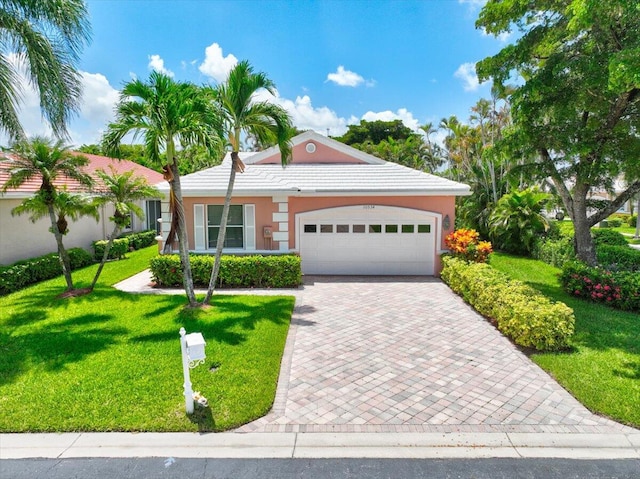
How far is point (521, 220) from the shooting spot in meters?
17.6

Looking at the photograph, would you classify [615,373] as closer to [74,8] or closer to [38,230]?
[74,8]

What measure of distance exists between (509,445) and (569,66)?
9.92 metres

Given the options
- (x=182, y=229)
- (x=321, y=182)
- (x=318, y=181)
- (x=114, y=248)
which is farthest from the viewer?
(x=114, y=248)

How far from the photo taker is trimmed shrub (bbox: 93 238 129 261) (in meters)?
16.9

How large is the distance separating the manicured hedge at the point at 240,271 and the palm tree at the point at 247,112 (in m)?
2.28

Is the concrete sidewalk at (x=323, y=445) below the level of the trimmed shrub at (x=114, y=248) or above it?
below

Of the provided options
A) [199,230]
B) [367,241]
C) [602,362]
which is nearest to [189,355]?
[602,362]

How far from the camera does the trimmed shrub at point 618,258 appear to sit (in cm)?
1310

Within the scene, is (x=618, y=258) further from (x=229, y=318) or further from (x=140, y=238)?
(x=140, y=238)

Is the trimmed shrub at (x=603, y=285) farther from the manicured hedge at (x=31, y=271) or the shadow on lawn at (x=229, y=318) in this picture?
the manicured hedge at (x=31, y=271)

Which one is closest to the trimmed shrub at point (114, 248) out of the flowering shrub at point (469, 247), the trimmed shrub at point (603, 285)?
the flowering shrub at point (469, 247)

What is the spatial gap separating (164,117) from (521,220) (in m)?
15.8

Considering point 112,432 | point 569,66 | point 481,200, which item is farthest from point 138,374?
point 481,200

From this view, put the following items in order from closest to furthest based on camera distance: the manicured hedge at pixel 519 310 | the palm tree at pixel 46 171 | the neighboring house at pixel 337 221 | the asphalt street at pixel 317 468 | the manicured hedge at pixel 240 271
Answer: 1. the asphalt street at pixel 317 468
2. the manicured hedge at pixel 519 310
3. the palm tree at pixel 46 171
4. the manicured hedge at pixel 240 271
5. the neighboring house at pixel 337 221
